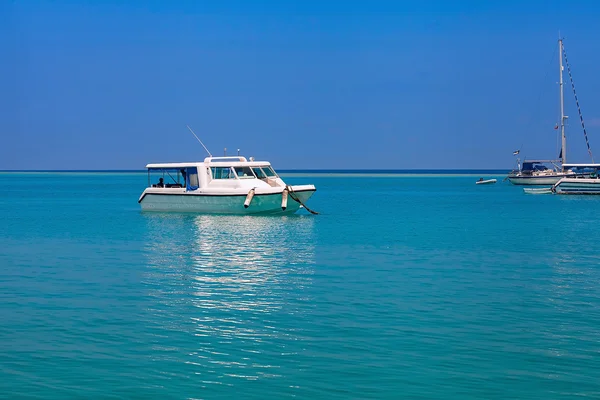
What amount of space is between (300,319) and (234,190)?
30.7m

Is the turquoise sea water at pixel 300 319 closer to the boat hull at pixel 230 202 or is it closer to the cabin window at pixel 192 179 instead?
the boat hull at pixel 230 202

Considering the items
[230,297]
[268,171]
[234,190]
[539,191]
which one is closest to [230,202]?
[234,190]

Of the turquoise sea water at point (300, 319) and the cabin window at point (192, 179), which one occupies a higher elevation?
the cabin window at point (192, 179)

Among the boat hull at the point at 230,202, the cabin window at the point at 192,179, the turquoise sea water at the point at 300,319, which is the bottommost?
the turquoise sea water at the point at 300,319

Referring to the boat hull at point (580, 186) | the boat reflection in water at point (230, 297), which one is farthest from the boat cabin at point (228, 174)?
the boat hull at point (580, 186)

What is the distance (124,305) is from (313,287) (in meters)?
5.41

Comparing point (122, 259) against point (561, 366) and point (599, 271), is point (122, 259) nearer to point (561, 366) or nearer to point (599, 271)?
point (599, 271)

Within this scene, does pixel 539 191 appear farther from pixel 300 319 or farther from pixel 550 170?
pixel 300 319

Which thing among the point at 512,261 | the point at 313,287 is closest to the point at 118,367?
the point at 313,287

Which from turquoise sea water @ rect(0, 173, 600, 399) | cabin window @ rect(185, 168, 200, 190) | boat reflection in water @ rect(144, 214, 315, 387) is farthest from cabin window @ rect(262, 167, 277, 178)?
turquoise sea water @ rect(0, 173, 600, 399)

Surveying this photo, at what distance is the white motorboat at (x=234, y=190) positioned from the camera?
47.8 metres

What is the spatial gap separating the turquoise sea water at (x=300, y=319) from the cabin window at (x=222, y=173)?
12.9 m

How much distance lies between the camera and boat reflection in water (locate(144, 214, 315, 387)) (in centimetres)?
1440

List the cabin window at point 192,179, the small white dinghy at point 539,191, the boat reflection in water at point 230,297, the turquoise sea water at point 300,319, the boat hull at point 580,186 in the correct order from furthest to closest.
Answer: the small white dinghy at point 539,191 → the boat hull at point 580,186 → the cabin window at point 192,179 → the boat reflection in water at point 230,297 → the turquoise sea water at point 300,319
